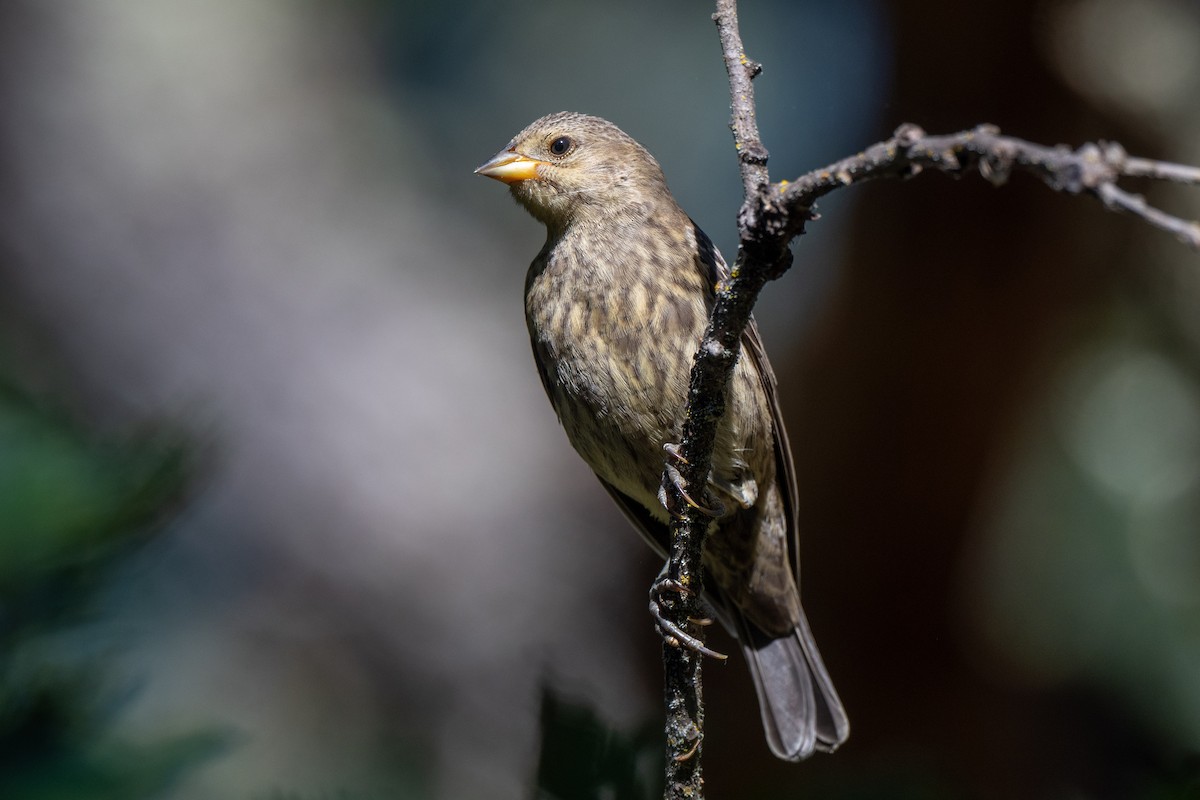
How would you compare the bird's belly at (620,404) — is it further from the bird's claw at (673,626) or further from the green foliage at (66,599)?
the green foliage at (66,599)

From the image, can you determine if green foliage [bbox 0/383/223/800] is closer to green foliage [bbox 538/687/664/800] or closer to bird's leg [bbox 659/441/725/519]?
green foliage [bbox 538/687/664/800]

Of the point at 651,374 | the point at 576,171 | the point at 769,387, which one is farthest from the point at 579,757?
the point at 576,171

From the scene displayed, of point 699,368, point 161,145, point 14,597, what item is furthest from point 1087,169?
point 161,145

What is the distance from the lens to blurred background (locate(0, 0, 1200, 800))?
1.72 meters

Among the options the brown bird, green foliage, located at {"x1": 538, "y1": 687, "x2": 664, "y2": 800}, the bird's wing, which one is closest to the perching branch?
the brown bird

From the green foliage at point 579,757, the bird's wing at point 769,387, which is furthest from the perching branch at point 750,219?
the bird's wing at point 769,387

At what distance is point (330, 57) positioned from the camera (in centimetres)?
729

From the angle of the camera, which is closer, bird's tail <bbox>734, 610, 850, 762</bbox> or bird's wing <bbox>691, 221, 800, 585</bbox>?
bird's wing <bbox>691, 221, 800, 585</bbox>

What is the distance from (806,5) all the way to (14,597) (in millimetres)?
4640

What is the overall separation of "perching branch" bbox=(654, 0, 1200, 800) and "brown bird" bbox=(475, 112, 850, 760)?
298mm

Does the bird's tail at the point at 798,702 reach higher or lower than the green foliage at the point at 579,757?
Result: higher

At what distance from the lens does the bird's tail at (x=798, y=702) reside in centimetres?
351

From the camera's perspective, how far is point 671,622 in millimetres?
2311

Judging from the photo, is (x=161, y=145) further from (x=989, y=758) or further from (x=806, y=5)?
(x=989, y=758)
